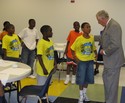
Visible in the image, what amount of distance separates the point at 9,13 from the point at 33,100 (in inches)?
204

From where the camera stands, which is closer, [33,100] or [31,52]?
[33,100]

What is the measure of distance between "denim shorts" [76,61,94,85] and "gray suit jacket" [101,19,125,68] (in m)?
0.55

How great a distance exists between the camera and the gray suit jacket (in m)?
3.99

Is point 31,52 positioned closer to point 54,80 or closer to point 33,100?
point 54,80

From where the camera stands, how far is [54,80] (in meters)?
6.49

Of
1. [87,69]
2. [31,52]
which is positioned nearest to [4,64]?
[87,69]

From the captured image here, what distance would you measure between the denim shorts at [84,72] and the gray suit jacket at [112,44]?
0.55 m

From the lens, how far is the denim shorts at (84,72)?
4.67 metres

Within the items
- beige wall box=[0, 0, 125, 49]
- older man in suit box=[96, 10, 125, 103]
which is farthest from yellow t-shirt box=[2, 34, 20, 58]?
beige wall box=[0, 0, 125, 49]

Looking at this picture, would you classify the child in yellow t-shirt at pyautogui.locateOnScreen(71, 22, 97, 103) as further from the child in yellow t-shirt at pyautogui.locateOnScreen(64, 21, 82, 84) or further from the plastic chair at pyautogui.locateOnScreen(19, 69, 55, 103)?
the child in yellow t-shirt at pyautogui.locateOnScreen(64, 21, 82, 84)

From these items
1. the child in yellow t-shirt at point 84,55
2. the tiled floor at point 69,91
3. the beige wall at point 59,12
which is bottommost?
the tiled floor at point 69,91

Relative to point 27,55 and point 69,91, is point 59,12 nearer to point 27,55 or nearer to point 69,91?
point 27,55

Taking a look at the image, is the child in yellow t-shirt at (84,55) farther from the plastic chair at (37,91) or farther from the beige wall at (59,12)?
the beige wall at (59,12)

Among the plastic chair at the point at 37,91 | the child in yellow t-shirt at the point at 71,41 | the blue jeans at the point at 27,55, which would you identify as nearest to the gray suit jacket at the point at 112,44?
the plastic chair at the point at 37,91
